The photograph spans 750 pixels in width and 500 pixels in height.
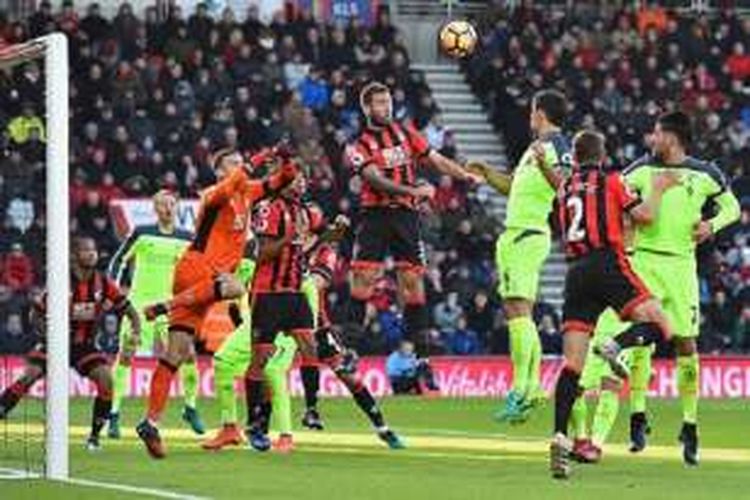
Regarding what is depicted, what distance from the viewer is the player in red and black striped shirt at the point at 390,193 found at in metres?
18.8

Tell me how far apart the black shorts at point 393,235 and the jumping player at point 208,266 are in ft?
8.59

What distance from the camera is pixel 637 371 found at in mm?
17781

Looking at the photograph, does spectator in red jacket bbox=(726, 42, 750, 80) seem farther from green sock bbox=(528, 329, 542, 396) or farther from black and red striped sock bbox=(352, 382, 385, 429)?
black and red striped sock bbox=(352, 382, 385, 429)

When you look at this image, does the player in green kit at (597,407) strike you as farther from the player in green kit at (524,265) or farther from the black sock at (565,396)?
the player in green kit at (524,265)

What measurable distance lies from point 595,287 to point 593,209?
522 mm

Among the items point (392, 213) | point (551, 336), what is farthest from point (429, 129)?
point (392, 213)

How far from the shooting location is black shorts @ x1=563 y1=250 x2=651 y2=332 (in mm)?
15062

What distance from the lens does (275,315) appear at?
685 inches

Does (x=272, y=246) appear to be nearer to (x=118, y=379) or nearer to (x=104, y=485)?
(x=118, y=379)

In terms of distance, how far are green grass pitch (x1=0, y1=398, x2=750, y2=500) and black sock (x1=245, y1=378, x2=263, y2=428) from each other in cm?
28

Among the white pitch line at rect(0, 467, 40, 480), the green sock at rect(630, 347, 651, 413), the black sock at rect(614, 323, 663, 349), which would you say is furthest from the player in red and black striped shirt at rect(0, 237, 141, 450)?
the black sock at rect(614, 323, 663, 349)

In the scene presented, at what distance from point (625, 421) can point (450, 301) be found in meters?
10.1

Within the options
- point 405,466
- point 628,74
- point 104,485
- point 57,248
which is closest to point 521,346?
point 405,466

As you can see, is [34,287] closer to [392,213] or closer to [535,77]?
[392,213]
